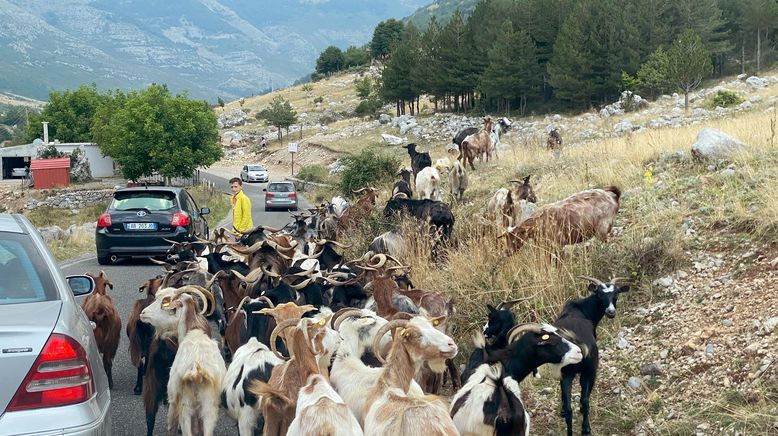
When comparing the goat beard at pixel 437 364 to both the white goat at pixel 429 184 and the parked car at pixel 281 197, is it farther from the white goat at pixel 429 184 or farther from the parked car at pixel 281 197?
the parked car at pixel 281 197

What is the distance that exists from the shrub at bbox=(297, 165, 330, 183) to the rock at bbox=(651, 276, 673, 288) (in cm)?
4021

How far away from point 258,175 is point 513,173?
39359mm

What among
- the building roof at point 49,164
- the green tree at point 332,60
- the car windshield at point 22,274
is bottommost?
the building roof at point 49,164

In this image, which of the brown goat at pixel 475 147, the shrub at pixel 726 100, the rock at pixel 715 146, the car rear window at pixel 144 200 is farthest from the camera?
the shrub at pixel 726 100

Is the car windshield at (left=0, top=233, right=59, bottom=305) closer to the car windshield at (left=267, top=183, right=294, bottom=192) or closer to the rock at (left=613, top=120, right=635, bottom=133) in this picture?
the rock at (left=613, top=120, right=635, bottom=133)

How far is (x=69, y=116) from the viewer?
279 ft

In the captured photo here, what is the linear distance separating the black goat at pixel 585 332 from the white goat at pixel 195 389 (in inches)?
96.7

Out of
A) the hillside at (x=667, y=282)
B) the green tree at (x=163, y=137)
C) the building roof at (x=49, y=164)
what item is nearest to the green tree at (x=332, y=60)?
the building roof at (x=49, y=164)

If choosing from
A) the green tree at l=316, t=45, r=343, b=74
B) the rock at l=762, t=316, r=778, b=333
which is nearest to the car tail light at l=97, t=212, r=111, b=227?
the rock at l=762, t=316, r=778, b=333

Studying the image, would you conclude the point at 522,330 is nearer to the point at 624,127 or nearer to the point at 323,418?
the point at 323,418

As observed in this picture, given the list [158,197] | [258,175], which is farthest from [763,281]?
[258,175]

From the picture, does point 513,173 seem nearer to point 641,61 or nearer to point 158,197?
point 158,197

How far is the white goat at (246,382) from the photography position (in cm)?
590

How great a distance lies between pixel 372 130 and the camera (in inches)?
2485
